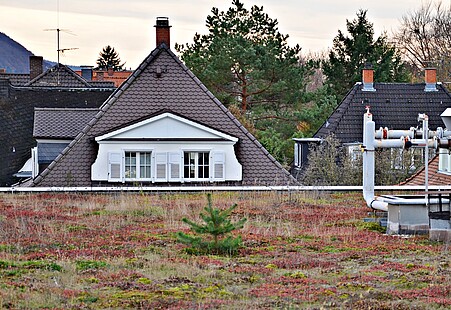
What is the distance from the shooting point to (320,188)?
28.8 m

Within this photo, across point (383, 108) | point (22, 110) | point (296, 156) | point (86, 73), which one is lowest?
point (296, 156)

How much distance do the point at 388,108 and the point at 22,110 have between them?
20.5 metres

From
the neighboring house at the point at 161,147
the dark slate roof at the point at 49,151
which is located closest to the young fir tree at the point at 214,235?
the neighboring house at the point at 161,147

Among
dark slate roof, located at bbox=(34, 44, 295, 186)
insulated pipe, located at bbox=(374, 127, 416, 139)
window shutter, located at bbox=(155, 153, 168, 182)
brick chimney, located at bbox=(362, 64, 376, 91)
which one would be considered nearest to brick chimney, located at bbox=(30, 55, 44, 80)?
brick chimney, located at bbox=(362, 64, 376, 91)

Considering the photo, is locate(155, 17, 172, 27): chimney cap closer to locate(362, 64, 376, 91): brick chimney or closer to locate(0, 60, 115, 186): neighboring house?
locate(0, 60, 115, 186): neighboring house

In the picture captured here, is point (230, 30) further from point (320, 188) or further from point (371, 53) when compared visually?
point (320, 188)

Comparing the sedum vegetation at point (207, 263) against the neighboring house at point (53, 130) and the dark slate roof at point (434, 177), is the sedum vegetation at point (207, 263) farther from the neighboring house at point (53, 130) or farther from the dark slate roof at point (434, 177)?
the neighboring house at point (53, 130)

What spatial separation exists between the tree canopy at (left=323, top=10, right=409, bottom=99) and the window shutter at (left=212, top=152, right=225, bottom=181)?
3471cm

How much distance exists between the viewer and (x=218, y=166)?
3519 cm

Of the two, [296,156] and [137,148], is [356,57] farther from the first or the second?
[137,148]

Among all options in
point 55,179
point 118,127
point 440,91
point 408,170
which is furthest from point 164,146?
point 440,91

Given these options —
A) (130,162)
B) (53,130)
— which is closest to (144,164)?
(130,162)

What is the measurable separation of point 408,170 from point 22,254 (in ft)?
96.5

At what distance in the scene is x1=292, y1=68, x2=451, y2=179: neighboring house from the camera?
174 ft
